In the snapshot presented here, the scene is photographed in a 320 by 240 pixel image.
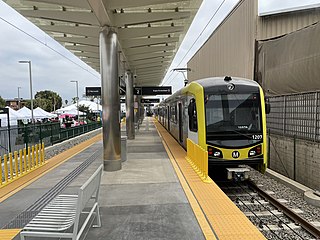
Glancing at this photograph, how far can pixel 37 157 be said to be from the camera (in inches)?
351

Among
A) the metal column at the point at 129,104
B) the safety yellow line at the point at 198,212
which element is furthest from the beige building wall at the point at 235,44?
the safety yellow line at the point at 198,212

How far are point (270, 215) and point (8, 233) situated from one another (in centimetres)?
490

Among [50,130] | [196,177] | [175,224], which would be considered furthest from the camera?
[50,130]

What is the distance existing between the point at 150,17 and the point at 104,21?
2.14m

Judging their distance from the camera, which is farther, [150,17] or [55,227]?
[150,17]

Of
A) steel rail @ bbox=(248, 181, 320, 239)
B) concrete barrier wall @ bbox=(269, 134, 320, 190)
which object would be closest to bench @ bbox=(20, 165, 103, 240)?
steel rail @ bbox=(248, 181, 320, 239)

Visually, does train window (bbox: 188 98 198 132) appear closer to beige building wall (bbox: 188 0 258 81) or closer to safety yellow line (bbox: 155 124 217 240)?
safety yellow line (bbox: 155 124 217 240)

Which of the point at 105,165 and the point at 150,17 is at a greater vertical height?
the point at 150,17

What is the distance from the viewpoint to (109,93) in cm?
814

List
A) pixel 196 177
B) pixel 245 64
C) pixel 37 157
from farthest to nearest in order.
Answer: pixel 245 64 → pixel 37 157 → pixel 196 177

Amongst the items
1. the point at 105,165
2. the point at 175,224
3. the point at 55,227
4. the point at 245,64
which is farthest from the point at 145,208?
the point at 245,64

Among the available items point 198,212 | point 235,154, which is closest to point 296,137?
point 235,154

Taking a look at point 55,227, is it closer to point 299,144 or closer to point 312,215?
point 312,215

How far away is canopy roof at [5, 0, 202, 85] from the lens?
25.6 ft
